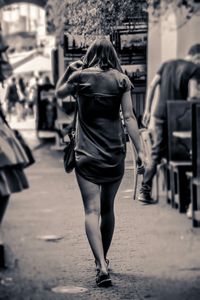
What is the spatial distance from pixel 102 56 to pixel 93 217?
2.17 feet

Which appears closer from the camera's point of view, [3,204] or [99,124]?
[3,204]

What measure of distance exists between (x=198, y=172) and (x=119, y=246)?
1494mm

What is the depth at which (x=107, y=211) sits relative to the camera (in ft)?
12.4

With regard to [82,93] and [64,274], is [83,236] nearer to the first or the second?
[64,274]

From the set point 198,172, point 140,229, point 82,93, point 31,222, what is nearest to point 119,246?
point 140,229

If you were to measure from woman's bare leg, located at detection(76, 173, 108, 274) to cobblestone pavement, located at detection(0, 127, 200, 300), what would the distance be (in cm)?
9

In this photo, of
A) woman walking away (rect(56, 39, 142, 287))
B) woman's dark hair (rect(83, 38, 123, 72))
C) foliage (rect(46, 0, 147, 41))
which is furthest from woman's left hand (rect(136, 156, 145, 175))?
foliage (rect(46, 0, 147, 41))

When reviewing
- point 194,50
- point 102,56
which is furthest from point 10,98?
point 102,56

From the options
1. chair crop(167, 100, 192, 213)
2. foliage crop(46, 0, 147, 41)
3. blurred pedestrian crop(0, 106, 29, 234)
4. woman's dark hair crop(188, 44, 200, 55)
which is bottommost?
chair crop(167, 100, 192, 213)

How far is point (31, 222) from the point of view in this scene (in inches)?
155

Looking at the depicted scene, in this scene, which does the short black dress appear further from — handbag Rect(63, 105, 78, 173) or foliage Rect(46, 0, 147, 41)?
foliage Rect(46, 0, 147, 41)

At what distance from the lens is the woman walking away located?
368 cm

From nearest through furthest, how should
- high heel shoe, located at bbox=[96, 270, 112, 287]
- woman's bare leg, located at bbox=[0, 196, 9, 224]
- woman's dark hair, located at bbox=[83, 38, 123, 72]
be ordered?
woman's bare leg, located at bbox=[0, 196, 9, 224]
woman's dark hair, located at bbox=[83, 38, 123, 72]
high heel shoe, located at bbox=[96, 270, 112, 287]

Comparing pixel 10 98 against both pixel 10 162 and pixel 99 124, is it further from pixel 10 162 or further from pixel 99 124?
pixel 10 162
